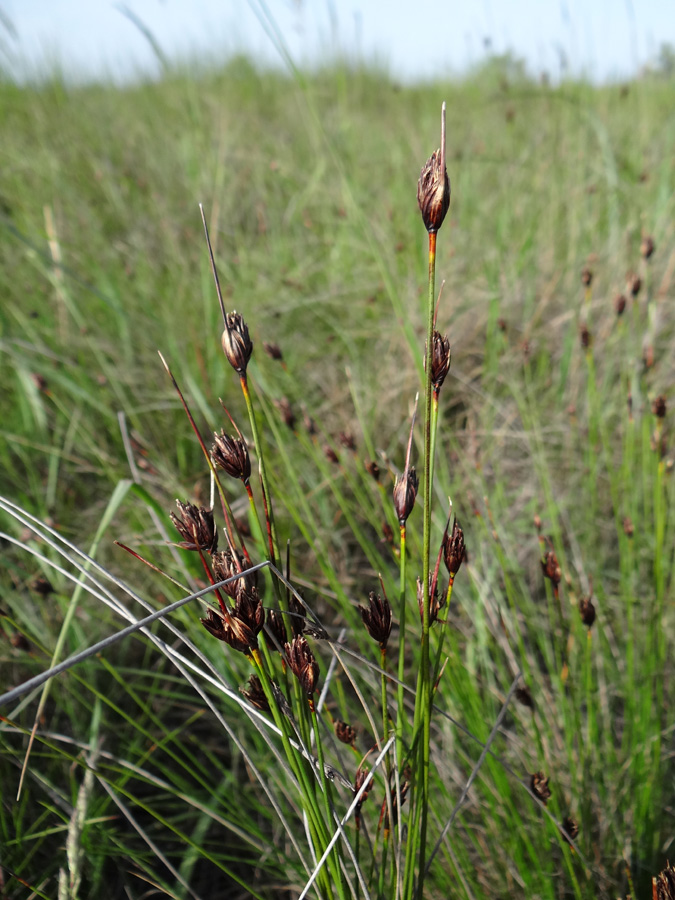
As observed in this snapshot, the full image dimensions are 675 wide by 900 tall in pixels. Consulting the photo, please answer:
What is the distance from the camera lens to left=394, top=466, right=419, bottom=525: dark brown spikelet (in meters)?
0.40

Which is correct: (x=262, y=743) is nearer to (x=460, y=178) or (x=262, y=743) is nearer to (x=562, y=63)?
(x=460, y=178)

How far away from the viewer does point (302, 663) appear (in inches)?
15.5

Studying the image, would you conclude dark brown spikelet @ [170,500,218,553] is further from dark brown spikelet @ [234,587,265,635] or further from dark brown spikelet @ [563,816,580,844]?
dark brown spikelet @ [563,816,580,844]

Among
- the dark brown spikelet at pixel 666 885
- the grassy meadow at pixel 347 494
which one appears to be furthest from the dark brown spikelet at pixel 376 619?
the dark brown spikelet at pixel 666 885

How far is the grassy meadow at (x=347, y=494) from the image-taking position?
29.2 inches

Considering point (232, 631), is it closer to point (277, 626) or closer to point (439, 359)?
point (277, 626)

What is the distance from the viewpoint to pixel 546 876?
0.67 metres

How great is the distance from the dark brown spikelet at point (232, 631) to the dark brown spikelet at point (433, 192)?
271mm

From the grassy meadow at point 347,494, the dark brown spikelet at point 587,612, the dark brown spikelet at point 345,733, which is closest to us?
the dark brown spikelet at point 345,733

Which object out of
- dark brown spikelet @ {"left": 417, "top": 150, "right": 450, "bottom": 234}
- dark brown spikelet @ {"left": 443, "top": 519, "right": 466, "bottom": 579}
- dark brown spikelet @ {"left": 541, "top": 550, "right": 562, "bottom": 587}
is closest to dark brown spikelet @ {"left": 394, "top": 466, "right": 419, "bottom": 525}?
dark brown spikelet @ {"left": 443, "top": 519, "right": 466, "bottom": 579}

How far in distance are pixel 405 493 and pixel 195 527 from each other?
0.48ft

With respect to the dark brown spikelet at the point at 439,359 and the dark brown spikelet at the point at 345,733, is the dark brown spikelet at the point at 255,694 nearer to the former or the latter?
the dark brown spikelet at the point at 345,733

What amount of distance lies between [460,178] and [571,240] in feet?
2.15

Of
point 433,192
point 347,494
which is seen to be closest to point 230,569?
point 433,192
